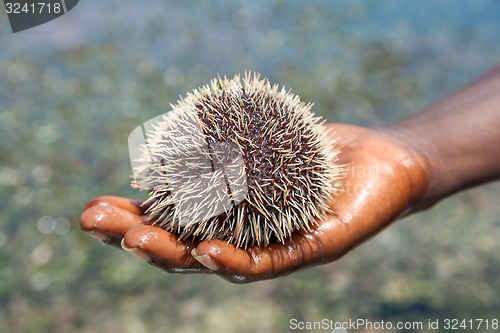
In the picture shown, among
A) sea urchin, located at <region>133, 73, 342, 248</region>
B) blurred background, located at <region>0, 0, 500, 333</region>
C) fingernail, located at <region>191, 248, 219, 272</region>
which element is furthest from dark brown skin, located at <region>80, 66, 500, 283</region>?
blurred background, located at <region>0, 0, 500, 333</region>

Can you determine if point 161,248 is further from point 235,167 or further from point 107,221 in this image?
point 235,167

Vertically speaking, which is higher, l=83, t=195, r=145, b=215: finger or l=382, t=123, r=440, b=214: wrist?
l=83, t=195, r=145, b=215: finger

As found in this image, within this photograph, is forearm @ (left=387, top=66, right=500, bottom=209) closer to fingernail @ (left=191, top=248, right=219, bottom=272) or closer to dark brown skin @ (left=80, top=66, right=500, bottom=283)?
dark brown skin @ (left=80, top=66, right=500, bottom=283)

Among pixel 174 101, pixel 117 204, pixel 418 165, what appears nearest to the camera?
pixel 117 204

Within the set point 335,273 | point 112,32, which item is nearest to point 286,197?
point 335,273

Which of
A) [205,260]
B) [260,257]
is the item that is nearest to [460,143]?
[260,257]

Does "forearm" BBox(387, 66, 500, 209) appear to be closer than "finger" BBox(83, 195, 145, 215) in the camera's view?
A: No

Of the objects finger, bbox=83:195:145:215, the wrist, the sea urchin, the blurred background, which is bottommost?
→ the blurred background

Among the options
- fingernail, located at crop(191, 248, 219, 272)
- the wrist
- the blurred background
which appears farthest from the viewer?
the blurred background
